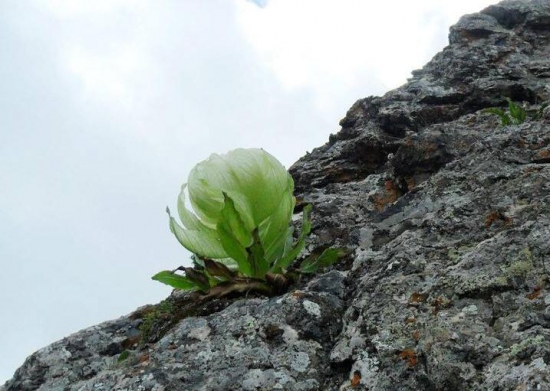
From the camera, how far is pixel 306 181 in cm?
495

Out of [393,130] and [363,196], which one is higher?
[393,130]

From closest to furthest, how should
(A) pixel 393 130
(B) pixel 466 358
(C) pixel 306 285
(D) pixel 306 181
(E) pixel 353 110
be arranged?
1. (B) pixel 466 358
2. (C) pixel 306 285
3. (D) pixel 306 181
4. (A) pixel 393 130
5. (E) pixel 353 110

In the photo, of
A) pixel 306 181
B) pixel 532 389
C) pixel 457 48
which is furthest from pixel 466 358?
pixel 457 48

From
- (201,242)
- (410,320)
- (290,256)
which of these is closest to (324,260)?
(290,256)

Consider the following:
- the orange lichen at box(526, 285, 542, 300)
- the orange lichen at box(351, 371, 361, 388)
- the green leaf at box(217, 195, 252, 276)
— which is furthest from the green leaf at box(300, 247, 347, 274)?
the orange lichen at box(526, 285, 542, 300)

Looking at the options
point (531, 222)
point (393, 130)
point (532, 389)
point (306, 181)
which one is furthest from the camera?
point (393, 130)

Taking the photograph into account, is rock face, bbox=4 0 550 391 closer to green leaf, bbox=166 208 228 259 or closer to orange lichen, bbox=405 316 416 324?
orange lichen, bbox=405 316 416 324

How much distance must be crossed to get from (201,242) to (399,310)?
1.25m

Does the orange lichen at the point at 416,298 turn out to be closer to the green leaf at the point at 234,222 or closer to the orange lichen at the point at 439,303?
the orange lichen at the point at 439,303

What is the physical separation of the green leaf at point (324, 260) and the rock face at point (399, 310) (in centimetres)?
7

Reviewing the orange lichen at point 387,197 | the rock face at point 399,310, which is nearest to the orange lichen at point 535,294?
the rock face at point 399,310

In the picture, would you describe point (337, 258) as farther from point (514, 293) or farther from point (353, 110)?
point (353, 110)

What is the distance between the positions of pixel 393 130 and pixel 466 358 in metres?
3.33

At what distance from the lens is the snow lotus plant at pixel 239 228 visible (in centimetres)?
326
